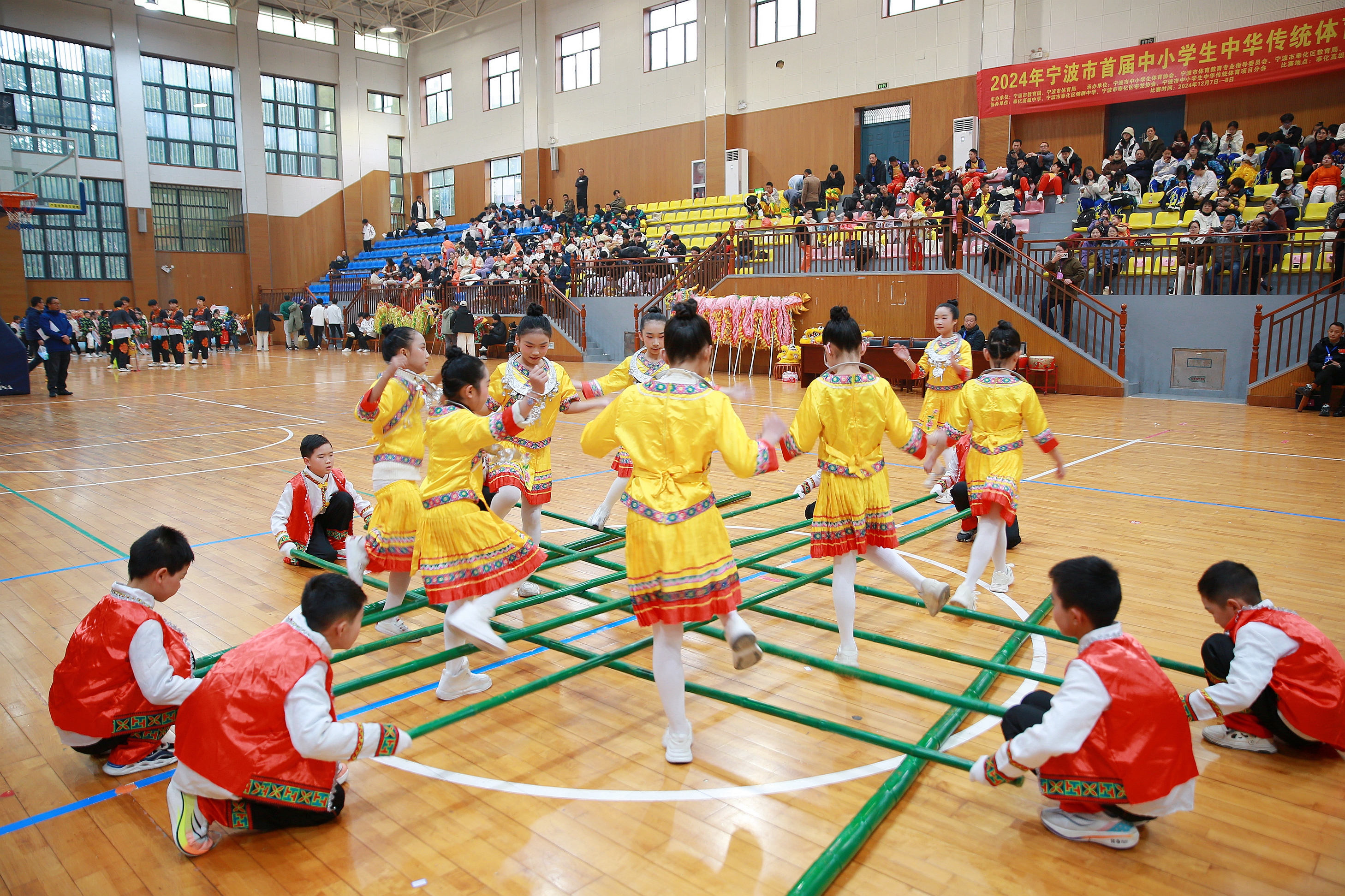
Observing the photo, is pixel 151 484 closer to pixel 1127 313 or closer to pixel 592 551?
pixel 592 551

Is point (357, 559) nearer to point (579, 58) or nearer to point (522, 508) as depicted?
point (522, 508)

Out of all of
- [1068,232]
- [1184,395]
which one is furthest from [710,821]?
[1068,232]

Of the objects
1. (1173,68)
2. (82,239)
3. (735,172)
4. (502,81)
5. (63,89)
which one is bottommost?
(82,239)

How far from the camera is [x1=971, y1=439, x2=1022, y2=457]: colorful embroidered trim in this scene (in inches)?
177

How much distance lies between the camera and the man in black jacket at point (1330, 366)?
1101 centimetres

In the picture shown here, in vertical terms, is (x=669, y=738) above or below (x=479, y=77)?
below

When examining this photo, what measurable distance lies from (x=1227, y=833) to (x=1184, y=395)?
1263 centimetres

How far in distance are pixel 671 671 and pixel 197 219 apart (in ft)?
104

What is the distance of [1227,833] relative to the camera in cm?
257

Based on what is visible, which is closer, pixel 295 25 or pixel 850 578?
pixel 850 578

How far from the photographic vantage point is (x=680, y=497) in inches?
113

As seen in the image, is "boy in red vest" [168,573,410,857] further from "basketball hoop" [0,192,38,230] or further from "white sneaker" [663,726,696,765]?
"basketball hoop" [0,192,38,230]

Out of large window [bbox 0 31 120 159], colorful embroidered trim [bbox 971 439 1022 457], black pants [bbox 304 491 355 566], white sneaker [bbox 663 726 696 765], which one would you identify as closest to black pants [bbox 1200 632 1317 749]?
colorful embroidered trim [bbox 971 439 1022 457]

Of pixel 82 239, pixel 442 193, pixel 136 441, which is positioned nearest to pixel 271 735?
pixel 136 441
